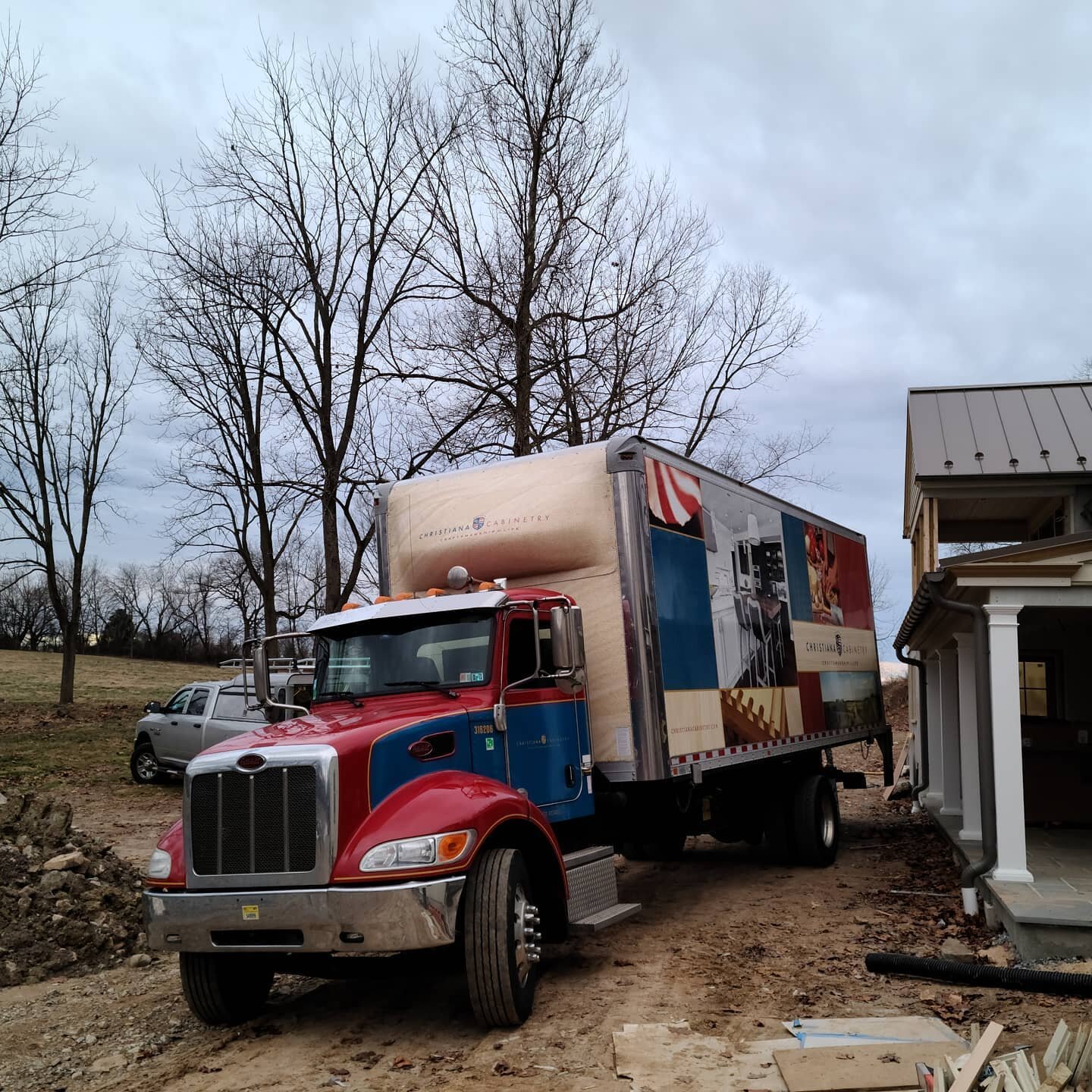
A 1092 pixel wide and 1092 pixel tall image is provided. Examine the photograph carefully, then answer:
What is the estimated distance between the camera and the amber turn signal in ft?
19.0

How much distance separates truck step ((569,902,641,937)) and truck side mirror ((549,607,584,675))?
5.32 ft

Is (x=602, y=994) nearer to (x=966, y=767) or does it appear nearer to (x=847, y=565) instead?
(x=966, y=767)

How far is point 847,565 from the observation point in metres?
13.9

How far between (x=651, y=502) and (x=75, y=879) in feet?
18.4

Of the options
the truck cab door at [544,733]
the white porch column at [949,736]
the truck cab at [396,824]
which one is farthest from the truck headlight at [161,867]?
the white porch column at [949,736]

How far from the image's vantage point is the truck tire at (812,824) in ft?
38.1

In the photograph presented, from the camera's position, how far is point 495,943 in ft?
19.3

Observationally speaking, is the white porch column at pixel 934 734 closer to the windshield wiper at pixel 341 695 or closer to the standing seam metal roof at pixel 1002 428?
the standing seam metal roof at pixel 1002 428

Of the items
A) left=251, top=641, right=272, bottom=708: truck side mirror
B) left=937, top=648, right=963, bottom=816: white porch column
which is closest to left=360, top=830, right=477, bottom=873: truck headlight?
left=251, top=641, right=272, bottom=708: truck side mirror

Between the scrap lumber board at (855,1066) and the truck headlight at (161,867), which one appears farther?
the truck headlight at (161,867)

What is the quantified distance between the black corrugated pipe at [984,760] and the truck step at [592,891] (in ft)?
9.57

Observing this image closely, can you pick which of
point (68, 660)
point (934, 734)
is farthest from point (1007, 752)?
point (68, 660)

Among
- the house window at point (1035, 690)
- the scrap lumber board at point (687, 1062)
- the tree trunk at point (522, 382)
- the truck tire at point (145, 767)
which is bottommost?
the scrap lumber board at point (687, 1062)

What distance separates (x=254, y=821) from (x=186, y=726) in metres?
11.4
